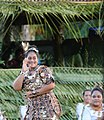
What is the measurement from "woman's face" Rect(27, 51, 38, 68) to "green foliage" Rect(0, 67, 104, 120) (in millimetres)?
2212

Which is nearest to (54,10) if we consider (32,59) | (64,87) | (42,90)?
(64,87)

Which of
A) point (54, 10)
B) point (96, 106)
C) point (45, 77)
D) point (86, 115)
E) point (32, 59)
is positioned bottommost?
point (86, 115)

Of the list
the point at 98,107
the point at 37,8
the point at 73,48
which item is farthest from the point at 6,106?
the point at 73,48

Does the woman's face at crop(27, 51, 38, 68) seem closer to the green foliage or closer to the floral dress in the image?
the floral dress

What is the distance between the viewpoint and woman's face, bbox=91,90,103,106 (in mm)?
6770

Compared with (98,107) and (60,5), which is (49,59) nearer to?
(60,5)

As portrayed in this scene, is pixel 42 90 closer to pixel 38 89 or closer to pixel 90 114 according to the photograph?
pixel 38 89

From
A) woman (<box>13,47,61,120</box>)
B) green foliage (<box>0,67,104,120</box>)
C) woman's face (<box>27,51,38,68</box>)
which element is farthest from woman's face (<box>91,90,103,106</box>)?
green foliage (<box>0,67,104,120</box>)

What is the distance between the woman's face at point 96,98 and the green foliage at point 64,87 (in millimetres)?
1926

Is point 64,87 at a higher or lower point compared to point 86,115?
higher

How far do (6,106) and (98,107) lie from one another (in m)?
2.19

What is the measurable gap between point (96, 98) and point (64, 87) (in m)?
2.28

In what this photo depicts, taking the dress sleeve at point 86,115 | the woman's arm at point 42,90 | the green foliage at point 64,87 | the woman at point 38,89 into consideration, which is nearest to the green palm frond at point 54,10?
the green foliage at point 64,87

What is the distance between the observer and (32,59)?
6.41m
